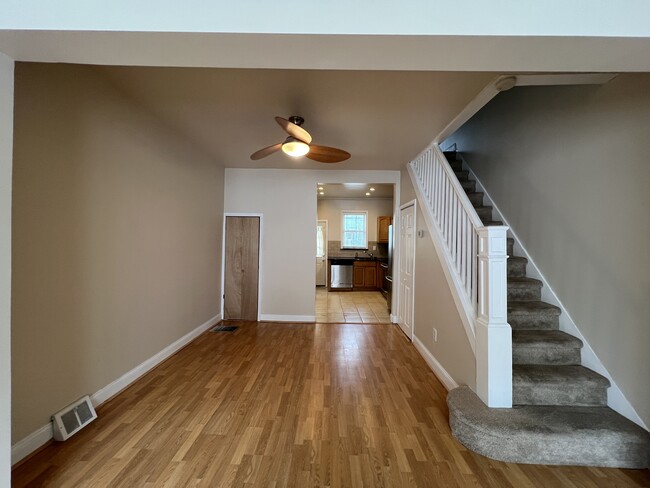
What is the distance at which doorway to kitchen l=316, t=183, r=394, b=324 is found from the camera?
785 centimetres

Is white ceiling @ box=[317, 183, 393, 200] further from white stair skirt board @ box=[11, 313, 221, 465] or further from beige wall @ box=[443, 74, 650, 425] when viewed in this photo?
white stair skirt board @ box=[11, 313, 221, 465]

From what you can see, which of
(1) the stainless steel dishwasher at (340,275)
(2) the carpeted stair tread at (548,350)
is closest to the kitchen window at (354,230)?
(1) the stainless steel dishwasher at (340,275)

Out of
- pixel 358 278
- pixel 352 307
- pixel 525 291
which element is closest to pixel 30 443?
pixel 525 291

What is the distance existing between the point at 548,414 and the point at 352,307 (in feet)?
14.4

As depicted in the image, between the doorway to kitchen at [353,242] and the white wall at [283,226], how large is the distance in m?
2.32

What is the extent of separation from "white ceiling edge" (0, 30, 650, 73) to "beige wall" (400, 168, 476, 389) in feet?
6.42

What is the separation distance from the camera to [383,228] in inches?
329

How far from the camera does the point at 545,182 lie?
2.62 m

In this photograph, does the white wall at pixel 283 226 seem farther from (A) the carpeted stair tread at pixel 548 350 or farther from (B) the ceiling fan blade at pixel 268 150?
(A) the carpeted stair tread at pixel 548 350

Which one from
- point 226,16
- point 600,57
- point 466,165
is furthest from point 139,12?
point 466,165

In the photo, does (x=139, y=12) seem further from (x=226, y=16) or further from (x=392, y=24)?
(x=392, y=24)

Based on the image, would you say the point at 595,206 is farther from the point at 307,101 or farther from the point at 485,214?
the point at 307,101

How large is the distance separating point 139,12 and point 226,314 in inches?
178

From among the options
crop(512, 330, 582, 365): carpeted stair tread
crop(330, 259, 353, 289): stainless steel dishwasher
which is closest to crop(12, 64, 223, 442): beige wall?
crop(512, 330, 582, 365): carpeted stair tread
